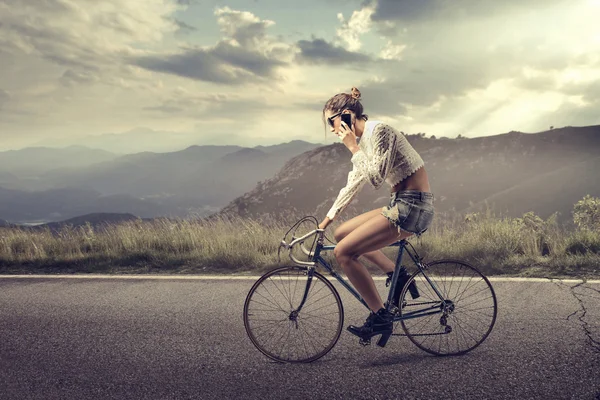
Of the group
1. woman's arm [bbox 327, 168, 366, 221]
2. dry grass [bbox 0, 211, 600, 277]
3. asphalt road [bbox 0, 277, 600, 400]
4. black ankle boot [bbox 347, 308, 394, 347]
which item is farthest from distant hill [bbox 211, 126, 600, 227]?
woman's arm [bbox 327, 168, 366, 221]

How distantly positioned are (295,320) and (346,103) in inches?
74.0

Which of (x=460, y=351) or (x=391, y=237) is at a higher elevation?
(x=391, y=237)

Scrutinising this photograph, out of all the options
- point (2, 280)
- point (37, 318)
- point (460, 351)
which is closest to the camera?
point (460, 351)

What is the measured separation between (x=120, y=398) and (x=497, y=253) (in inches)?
234

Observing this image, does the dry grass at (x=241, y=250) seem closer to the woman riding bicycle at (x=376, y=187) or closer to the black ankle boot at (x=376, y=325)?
the black ankle boot at (x=376, y=325)

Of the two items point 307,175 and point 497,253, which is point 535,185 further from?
point 497,253

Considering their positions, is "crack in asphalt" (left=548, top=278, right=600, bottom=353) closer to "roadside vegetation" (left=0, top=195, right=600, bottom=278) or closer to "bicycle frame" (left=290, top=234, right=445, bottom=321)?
"roadside vegetation" (left=0, top=195, right=600, bottom=278)

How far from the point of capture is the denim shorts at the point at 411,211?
357cm

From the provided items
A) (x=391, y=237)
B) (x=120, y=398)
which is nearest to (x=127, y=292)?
(x=120, y=398)

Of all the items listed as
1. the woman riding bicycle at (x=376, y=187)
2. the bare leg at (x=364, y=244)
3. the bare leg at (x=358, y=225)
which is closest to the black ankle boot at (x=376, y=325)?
the woman riding bicycle at (x=376, y=187)

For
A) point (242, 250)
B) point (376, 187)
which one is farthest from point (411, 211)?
point (242, 250)

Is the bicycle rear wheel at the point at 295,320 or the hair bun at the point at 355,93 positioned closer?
the hair bun at the point at 355,93

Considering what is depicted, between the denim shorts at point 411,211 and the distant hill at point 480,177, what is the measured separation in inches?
2438

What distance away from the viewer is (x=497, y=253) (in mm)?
7312
